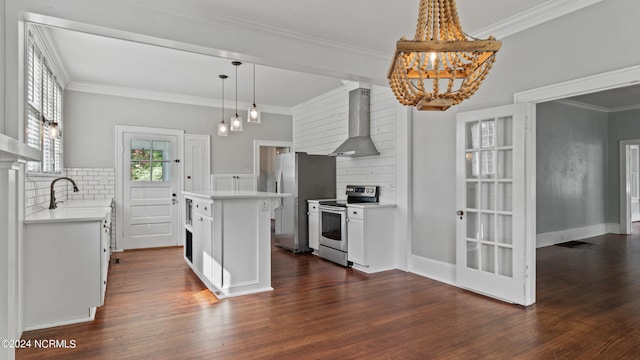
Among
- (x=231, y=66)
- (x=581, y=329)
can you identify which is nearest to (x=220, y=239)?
(x=231, y=66)

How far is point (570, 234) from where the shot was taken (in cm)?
715

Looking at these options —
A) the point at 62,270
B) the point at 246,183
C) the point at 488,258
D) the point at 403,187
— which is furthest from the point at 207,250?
the point at 246,183

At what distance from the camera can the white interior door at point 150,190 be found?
6324 mm

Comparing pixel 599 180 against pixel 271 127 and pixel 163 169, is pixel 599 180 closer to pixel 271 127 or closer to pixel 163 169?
pixel 271 127

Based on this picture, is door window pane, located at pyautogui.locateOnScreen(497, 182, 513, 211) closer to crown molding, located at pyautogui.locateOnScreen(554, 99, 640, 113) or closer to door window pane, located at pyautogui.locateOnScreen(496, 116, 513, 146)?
door window pane, located at pyautogui.locateOnScreen(496, 116, 513, 146)

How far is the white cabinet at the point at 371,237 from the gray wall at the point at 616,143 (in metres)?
5.94

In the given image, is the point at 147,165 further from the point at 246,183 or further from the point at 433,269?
the point at 433,269

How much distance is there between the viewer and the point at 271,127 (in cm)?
780

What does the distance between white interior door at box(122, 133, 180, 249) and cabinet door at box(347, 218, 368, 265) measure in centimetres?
344

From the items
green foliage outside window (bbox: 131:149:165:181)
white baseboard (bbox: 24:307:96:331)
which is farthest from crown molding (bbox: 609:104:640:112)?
white baseboard (bbox: 24:307:96:331)

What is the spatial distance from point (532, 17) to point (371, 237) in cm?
302

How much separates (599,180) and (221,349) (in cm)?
859

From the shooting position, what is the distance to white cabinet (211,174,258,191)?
716 cm

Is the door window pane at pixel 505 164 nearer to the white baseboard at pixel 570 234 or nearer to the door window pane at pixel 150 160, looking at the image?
the white baseboard at pixel 570 234
